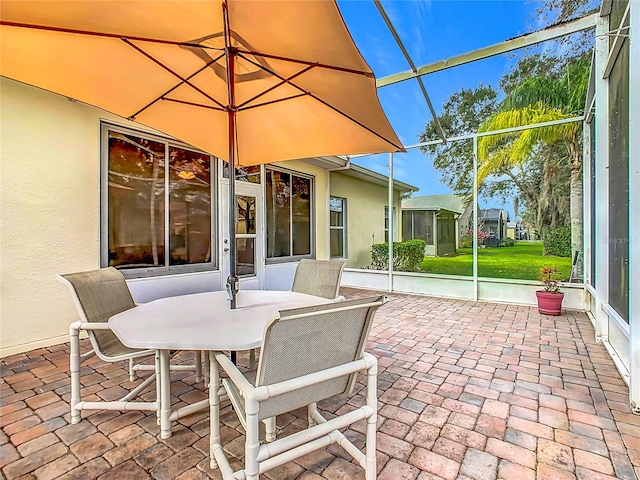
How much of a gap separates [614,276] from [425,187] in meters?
3.82

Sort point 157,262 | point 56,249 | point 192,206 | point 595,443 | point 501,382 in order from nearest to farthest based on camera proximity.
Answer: point 595,443
point 501,382
point 56,249
point 157,262
point 192,206

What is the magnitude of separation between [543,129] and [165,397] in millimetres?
6471

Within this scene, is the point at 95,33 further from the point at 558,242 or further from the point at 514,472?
the point at 558,242

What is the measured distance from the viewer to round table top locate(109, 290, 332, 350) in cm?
148

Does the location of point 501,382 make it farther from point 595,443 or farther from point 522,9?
point 522,9

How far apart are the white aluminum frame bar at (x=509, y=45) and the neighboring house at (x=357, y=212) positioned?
2.73 m

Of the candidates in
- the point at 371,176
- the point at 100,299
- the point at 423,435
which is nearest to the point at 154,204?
the point at 100,299

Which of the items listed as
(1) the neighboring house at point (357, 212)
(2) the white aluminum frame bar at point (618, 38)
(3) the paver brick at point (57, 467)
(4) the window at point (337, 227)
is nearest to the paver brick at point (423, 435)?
(3) the paver brick at point (57, 467)

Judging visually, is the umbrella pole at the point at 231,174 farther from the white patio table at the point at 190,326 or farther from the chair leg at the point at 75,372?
the chair leg at the point at 75,372

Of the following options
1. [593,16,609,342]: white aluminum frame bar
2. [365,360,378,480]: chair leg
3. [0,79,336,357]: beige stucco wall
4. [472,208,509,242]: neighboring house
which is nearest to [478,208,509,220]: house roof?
[472,208,509,242]: neighboring house

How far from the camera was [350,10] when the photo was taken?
16.3ft

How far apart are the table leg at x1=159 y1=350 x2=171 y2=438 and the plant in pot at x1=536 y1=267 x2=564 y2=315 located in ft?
17.2

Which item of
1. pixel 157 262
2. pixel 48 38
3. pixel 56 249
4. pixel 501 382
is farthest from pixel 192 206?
pixel 501 382

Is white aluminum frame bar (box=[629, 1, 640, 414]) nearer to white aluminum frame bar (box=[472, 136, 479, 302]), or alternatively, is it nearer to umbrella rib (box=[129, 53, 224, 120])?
umbrella rib (box=[129, 53, 224, 120])
